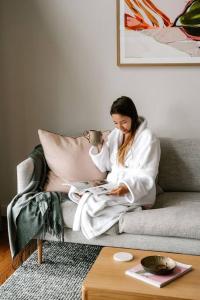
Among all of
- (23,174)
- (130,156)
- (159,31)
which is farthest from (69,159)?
(159,31)

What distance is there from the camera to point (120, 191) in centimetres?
268

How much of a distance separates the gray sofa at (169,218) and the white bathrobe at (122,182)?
0.23ft

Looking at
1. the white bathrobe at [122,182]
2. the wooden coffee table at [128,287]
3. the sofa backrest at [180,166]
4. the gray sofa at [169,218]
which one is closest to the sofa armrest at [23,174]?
the gray sofa at [169,218]

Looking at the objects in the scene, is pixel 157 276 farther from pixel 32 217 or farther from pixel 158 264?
pixel 32 217

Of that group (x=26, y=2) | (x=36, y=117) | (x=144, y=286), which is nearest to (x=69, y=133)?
(x=36, y=117)

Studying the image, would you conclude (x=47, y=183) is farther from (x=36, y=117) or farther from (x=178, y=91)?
(x=178, y=91)

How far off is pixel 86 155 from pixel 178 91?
0.89 meters

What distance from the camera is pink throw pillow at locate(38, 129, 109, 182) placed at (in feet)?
9.89

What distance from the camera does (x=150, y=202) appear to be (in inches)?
108

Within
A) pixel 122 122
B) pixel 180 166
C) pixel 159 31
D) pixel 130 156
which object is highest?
pixel 159 31

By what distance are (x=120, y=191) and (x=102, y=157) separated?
40cm

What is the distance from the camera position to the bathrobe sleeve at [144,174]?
2684 mm

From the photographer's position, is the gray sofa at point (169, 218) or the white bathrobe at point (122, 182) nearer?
the gray sofa at point (169, 218)

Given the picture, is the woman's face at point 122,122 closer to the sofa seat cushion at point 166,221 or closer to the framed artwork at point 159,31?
the sofa seat cushion at point 166,221
